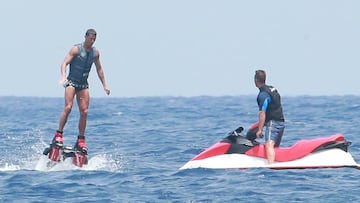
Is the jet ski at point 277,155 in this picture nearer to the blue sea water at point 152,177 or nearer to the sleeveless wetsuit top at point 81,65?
the blue sea water at point 152,177

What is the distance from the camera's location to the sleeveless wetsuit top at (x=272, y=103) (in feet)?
58.0

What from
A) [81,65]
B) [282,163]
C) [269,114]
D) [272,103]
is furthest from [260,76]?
[81,65]

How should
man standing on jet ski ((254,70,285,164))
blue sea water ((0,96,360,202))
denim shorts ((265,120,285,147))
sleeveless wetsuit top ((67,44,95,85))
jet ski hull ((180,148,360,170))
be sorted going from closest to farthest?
blue sea water ((0,96,360,202)) < jet ski hull ((180,148,360,170)) < man standing on jet ski ((254,70,285,164)) < denim shorts ((265,120,285,147)) < sleeveless wetsuit top ((67,44,95,85))

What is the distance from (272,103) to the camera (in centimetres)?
1778

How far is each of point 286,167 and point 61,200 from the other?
4639 mm

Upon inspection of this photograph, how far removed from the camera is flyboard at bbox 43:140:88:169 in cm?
1814

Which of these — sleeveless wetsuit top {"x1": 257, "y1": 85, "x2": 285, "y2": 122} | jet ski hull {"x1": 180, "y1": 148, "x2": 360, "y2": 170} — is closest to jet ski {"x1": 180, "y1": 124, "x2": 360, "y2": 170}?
jet ski hull {"x1": 180, "y1": 148, "x2": 360, "y2": 170}

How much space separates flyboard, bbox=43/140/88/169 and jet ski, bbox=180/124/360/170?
6.07 ft

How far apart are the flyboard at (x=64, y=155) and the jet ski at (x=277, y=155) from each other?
1.85 meters

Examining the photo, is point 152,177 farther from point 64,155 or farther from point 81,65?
point 81,65

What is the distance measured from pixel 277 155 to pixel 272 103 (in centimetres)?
92

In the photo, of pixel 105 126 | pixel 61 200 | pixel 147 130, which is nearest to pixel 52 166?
pixel 61 200

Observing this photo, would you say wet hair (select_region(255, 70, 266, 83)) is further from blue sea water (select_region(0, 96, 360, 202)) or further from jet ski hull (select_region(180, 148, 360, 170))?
blue sea water (select_region(0, 96, 360, 202))

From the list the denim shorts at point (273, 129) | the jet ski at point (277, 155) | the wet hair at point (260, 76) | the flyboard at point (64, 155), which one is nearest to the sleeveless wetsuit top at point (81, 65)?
the flyboard at point (64, 155)
